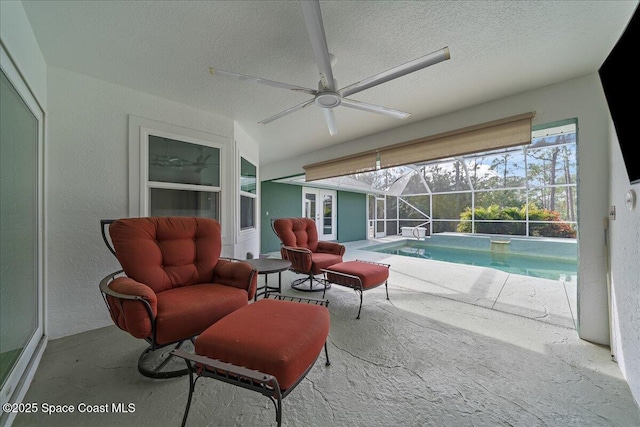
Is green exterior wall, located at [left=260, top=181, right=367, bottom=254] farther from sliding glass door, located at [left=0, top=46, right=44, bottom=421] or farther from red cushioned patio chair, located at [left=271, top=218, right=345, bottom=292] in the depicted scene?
sliding glass door, located at [left=0, top=46, right=44, bottom=421]

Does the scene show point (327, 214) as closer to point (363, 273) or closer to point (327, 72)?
point (363, 273)

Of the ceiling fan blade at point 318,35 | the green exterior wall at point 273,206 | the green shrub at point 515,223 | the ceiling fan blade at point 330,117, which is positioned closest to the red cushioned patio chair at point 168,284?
the ceiling fan blade at point 330,117

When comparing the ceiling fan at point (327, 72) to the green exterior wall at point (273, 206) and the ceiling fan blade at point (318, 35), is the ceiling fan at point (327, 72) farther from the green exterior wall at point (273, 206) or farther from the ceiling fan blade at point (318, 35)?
the green exterior wall at point (273, 206)

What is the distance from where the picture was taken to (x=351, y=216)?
9594 millimetres

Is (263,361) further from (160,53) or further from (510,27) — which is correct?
(510,27)

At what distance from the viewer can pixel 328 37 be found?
1.74 meters

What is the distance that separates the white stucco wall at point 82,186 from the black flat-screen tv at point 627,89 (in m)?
3.85

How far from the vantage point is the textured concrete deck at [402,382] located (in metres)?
1.27

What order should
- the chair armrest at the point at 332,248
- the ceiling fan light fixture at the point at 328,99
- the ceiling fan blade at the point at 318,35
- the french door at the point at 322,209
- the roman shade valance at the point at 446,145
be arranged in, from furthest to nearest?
the french door at the point at 322,209, the chair armrest at the point at 332,248, the roman shade valance at the point at 446,145, the ceiling fan light fixture at the point at 328,99, the ceiling fan blade at the point at 318,35

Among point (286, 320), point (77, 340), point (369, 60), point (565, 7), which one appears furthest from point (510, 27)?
point (77, 340)

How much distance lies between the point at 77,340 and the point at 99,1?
2655mm

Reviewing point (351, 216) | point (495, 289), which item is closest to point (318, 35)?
point (495, 289)

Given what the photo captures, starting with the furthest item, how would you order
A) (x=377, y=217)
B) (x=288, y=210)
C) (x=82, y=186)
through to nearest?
(x=377, y=217)
(x=288, y=210)
(x=82, y=186)

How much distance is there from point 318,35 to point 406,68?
650 mm
